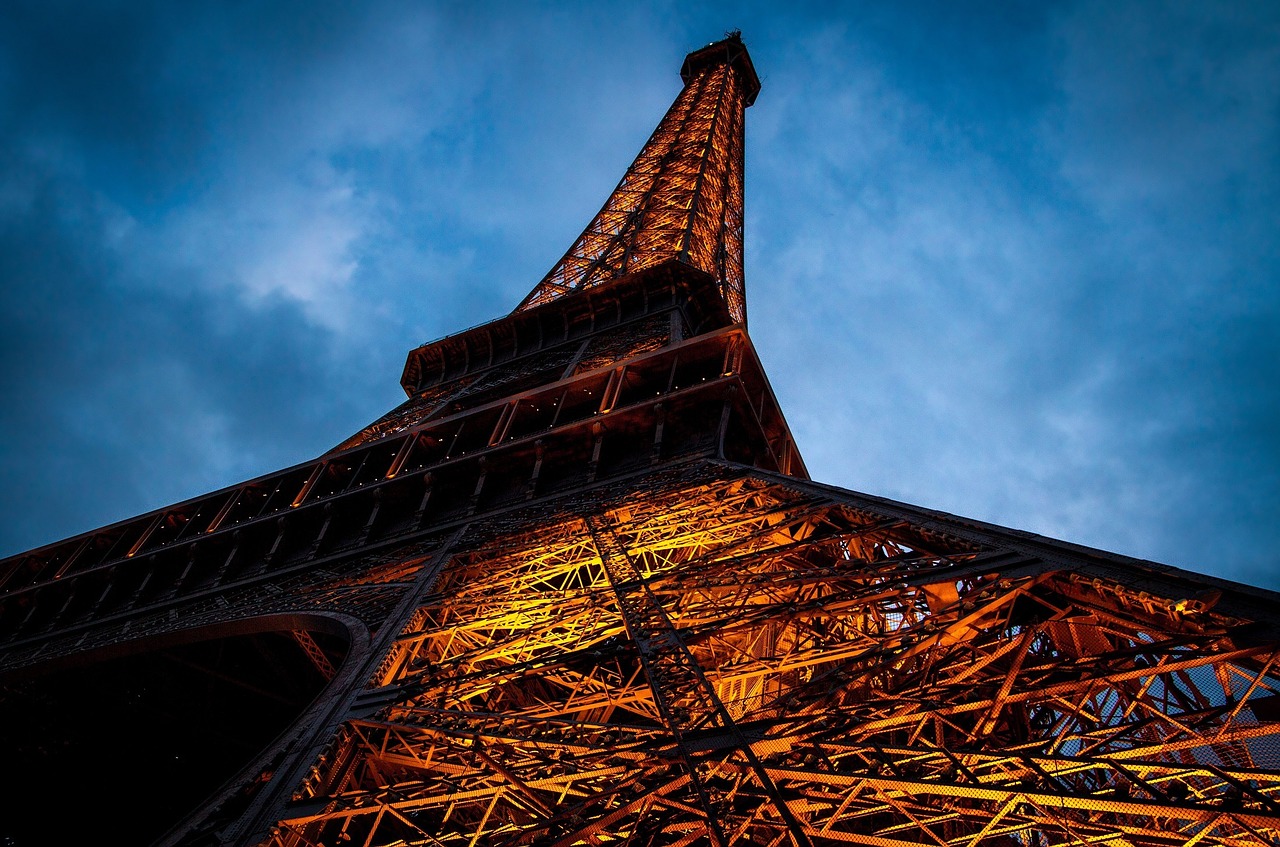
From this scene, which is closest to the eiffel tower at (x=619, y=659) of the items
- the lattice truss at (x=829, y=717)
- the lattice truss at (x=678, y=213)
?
the lattice truss at (x=829, y=717)

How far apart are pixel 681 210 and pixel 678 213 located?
40 centimetres

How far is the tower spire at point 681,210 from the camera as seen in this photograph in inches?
1362

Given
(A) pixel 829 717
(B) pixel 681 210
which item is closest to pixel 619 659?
(A) pixel 829 717

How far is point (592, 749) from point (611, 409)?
1069 cm

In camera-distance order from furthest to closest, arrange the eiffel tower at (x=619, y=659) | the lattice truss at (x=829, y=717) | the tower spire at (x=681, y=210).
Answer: the tower spire at (x=681, y=210)
the eiffel tower at (x=619, y=659)
the lattice truss at (x=829, y=717)

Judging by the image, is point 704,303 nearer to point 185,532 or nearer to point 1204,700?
point 185,532

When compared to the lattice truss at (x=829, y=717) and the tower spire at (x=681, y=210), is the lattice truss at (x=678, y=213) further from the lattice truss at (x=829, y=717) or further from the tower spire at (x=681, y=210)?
the lattice truss at (x=829, y=717)

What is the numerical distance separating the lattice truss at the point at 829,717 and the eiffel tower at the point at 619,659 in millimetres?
39

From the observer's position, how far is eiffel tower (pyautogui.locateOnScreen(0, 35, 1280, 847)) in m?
5.61

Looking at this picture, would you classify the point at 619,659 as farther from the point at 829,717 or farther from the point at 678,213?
the point at 678,213

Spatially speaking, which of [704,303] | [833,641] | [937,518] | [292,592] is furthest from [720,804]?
[704,303]

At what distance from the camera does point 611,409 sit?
16.9 metres

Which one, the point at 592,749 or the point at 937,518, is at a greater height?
the point at 937,518

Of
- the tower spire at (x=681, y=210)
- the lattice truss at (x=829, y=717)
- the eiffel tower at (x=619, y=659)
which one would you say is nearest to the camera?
the lattice truss at (x=829, y=717)
